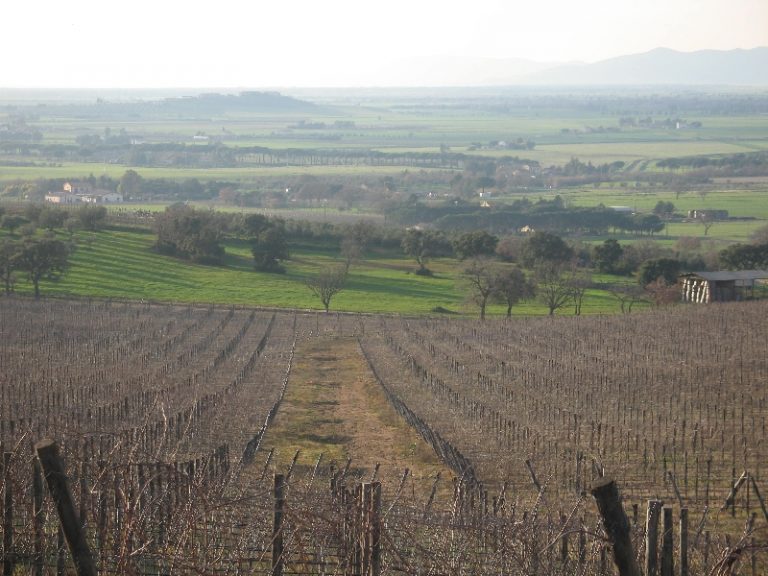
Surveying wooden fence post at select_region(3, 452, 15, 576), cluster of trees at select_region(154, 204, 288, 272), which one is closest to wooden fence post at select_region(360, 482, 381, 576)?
wooden fence post at select_region(3, 452, 15, 576)

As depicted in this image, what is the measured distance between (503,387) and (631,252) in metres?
34.1

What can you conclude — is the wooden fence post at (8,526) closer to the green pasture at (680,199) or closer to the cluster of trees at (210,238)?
the cluster of trees at (210,238)

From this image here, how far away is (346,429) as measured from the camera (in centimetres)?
2395

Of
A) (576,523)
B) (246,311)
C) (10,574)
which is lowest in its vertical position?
(246,311)

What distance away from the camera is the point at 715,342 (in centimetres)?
3444

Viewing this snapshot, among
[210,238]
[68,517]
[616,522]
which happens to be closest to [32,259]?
[210,238]

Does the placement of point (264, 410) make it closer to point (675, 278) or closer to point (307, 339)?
point (307, 339)

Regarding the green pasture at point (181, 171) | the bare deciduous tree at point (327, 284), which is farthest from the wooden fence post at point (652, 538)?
the green pasture at point (181, 171)

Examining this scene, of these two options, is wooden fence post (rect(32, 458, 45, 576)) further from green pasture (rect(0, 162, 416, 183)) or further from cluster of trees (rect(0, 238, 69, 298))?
green pasture (rect(0, 162, 416, 183))

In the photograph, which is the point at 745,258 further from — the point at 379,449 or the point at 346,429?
the point at 379,449

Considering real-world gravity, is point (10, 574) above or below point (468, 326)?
above

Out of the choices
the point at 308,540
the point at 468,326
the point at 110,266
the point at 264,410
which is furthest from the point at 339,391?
the point at 110,266

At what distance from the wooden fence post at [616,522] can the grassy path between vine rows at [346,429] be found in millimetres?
12545

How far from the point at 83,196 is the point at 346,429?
285ft
